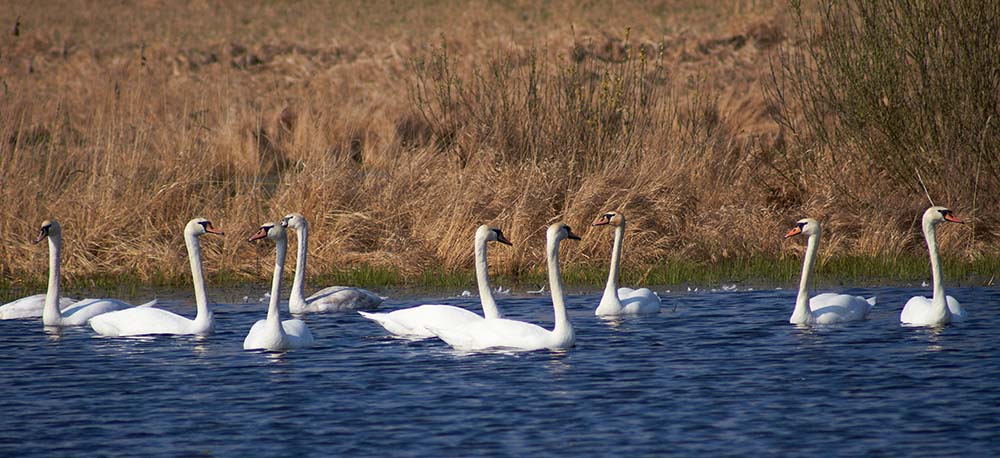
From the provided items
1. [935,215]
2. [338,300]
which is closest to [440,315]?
[338,300]

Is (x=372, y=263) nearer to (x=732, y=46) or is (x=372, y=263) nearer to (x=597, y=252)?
(x=597, y=252)

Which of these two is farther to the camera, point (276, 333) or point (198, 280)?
point (198, 280)

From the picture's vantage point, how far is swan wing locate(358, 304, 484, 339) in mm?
10797

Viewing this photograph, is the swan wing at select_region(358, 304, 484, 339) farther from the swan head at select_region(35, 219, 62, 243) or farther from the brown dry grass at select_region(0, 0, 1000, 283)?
the brown dry grass at select_region(0, 0, 1000, 283)

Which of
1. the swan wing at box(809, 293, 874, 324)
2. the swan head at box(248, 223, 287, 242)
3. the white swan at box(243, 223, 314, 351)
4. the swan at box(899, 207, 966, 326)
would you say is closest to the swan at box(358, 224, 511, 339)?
the white swan at box(243, 223, 314, 351)

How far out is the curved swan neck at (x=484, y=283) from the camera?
437 inches

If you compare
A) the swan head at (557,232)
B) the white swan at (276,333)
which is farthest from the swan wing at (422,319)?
the swan head at (557,232)

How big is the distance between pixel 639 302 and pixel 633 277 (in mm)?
2346

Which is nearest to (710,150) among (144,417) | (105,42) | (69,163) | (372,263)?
(372,263)

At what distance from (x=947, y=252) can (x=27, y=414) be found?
941 centimetres

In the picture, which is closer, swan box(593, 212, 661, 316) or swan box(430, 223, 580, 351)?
swan box(430, 223, 580, 351)

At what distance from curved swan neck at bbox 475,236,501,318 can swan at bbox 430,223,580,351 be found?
15.3 inches

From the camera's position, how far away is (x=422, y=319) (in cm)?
1094

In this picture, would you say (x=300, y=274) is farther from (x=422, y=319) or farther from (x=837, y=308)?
(x=837, y=308)
